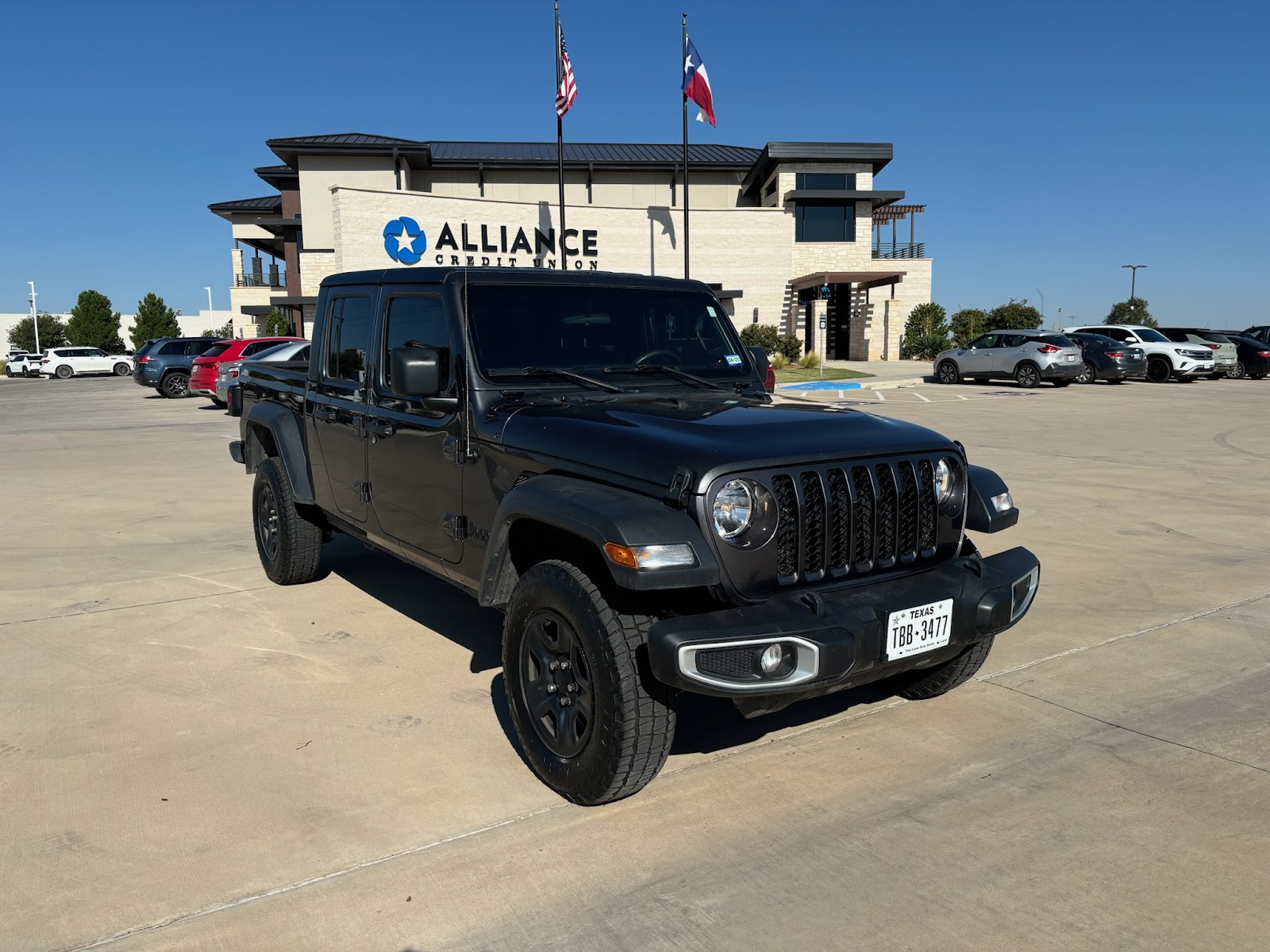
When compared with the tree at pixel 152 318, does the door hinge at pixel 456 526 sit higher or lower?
lower

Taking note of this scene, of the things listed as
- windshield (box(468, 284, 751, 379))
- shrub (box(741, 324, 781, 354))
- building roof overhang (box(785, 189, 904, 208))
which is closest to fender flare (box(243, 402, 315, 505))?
windshield (box(468, 284, 751, 379))

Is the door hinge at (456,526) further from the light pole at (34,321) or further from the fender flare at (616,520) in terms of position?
the light pole at (34,321)

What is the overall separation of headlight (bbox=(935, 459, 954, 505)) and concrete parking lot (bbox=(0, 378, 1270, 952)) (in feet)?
3.31

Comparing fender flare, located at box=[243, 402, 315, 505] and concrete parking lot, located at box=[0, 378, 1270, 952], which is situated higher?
fender flare, located at box=[243, 402, 315, 505]

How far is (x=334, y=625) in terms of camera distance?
5.43 m

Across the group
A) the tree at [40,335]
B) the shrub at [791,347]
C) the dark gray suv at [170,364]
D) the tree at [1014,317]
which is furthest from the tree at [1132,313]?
the tree at [40,335]

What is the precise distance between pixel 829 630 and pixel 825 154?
43725 mm

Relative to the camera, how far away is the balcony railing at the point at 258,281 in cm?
5522

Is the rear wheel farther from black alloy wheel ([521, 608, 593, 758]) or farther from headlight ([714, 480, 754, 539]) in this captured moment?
headlight ([714, 480, 754, 539])

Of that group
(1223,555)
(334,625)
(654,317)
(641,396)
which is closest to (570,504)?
(641,396)

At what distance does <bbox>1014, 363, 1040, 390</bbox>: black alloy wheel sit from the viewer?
2577 centimetres

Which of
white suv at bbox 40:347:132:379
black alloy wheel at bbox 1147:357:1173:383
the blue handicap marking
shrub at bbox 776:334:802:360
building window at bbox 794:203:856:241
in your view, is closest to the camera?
the blue handicap marking

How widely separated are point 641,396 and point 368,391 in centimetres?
154

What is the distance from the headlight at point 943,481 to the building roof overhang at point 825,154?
41.5 meters
